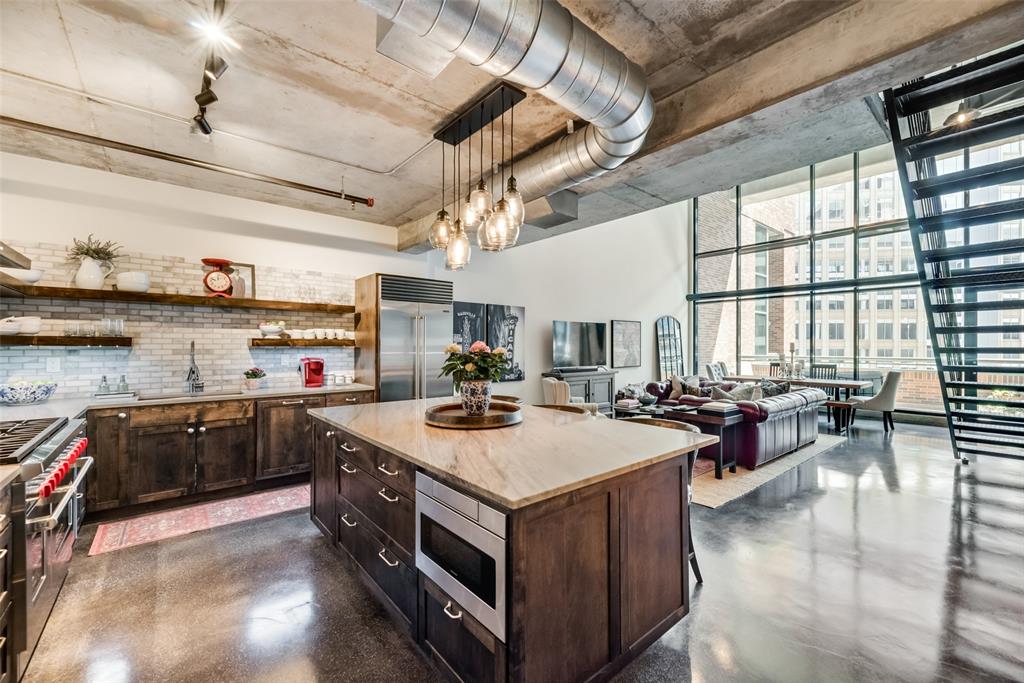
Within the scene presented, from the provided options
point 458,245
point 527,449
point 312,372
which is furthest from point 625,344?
point 527,449

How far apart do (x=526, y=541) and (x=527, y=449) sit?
23.1 inches

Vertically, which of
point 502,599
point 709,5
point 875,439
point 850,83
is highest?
point 709,5

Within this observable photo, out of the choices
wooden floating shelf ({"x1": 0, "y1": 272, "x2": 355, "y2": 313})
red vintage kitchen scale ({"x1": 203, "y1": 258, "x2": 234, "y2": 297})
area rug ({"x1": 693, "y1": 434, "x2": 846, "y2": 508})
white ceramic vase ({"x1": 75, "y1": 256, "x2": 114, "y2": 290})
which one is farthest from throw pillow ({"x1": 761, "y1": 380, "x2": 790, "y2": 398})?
white ceramic vase ({"x1": 75, "y1": 256, "x2": 114, "y2": 290})

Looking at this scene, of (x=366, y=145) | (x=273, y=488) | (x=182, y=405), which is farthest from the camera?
(x=273, y=488)

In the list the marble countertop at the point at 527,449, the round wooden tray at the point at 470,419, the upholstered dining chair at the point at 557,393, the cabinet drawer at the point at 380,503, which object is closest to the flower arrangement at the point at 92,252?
the marble countertop at the point at 527,449

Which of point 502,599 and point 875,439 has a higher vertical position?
point 502,599

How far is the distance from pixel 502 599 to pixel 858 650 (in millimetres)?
1864

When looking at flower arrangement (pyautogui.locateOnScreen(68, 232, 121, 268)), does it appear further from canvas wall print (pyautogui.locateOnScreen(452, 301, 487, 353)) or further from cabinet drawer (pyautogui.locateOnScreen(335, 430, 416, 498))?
canvas wall print (pyautogui.locateOnScreen(452, 301, 487, 353))

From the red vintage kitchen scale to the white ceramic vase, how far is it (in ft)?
2.57

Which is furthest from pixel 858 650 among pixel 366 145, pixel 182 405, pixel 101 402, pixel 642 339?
pixel 642 339

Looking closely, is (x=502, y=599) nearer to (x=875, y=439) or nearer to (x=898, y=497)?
(x=898, y=497)

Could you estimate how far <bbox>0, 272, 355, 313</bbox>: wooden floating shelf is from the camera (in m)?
3.25

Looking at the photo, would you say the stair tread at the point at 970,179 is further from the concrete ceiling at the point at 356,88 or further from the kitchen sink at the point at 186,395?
the kitchen sink at the point at 186,395

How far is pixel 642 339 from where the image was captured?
9.27m
